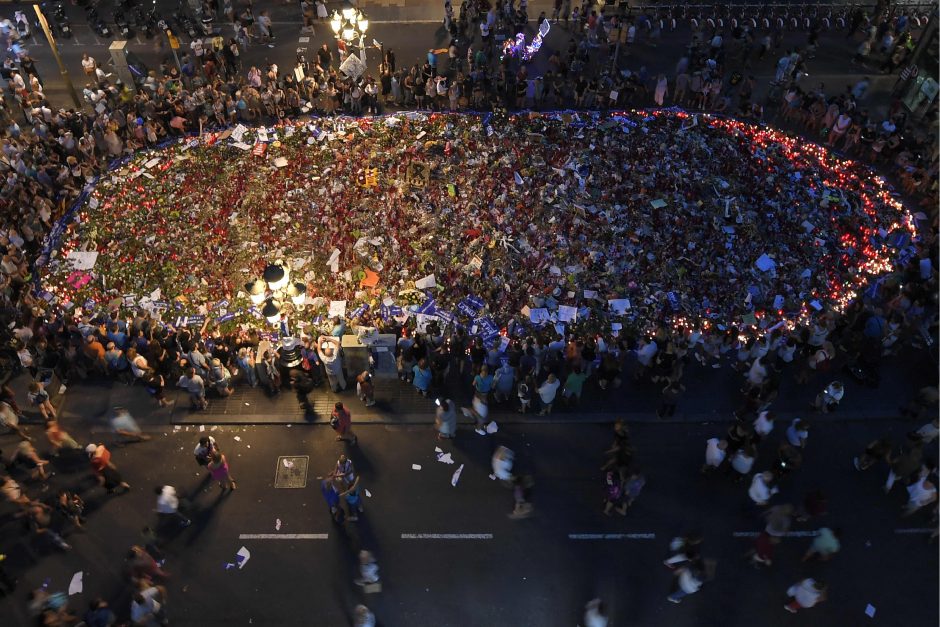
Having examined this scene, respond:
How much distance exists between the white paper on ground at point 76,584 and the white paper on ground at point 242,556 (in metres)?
2.65

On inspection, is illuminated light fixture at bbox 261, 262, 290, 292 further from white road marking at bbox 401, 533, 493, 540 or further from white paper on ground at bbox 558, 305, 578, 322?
white paper on ground at bbox 558, 305, 578, 322

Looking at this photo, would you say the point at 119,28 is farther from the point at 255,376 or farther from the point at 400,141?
the point at 255,376

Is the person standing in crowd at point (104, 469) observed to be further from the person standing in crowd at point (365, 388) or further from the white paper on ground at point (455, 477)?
the white paper on ground at point (455, 477)

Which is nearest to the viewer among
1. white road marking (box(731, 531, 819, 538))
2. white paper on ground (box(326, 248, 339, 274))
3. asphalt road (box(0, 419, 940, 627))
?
asphalt road (box(0, 419, 940, 627))

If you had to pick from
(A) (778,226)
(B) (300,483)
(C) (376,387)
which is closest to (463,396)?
(C) (376,387)

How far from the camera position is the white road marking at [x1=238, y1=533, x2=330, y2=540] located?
40.1 feet

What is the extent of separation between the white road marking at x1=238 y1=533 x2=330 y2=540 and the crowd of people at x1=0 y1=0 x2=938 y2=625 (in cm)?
59

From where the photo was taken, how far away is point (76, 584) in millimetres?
11523

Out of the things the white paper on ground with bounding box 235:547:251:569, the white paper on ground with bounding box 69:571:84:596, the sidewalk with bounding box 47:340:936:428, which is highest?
the sidewalk with bounding box 47:340:936:428

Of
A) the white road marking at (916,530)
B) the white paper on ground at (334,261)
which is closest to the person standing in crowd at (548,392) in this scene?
the white paper on ground at (334,261)

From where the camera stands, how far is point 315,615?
445 inches

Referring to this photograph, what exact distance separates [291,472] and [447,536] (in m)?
3.42

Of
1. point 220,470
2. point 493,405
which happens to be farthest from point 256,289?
point 493,405

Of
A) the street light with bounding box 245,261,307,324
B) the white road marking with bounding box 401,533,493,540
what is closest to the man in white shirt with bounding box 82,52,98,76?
the street light with bounding box 245,261,307,324
